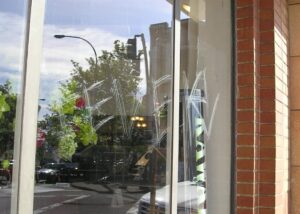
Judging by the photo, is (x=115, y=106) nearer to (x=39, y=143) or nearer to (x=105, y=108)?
(x=105, y=108)

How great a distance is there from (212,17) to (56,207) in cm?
199

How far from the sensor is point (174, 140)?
3.22 metres

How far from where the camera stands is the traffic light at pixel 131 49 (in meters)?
3.07

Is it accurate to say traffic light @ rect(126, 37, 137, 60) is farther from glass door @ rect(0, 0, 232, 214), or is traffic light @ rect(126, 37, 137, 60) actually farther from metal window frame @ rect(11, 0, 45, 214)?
metal window frame @ rect(11, 0, 45, 214)

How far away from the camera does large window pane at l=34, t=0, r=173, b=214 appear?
2365 millimetres

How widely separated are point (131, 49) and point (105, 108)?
47 cm

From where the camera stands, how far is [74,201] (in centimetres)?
253

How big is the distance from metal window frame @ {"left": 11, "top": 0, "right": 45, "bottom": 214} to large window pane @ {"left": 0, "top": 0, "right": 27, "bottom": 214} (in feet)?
0.06

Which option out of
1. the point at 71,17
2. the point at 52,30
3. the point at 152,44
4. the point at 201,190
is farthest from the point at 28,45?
the point at 201,190

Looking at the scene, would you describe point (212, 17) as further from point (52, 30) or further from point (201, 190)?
point (52, 30)

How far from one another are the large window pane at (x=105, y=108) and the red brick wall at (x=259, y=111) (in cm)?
65

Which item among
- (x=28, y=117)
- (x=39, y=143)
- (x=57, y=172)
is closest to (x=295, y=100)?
(x=57, y=172)

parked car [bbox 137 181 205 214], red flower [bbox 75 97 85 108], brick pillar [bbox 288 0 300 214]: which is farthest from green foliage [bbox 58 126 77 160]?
brick pillar [bbox 288 0 300 214]

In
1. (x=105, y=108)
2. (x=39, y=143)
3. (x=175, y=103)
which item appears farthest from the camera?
(x=175, y=103)
